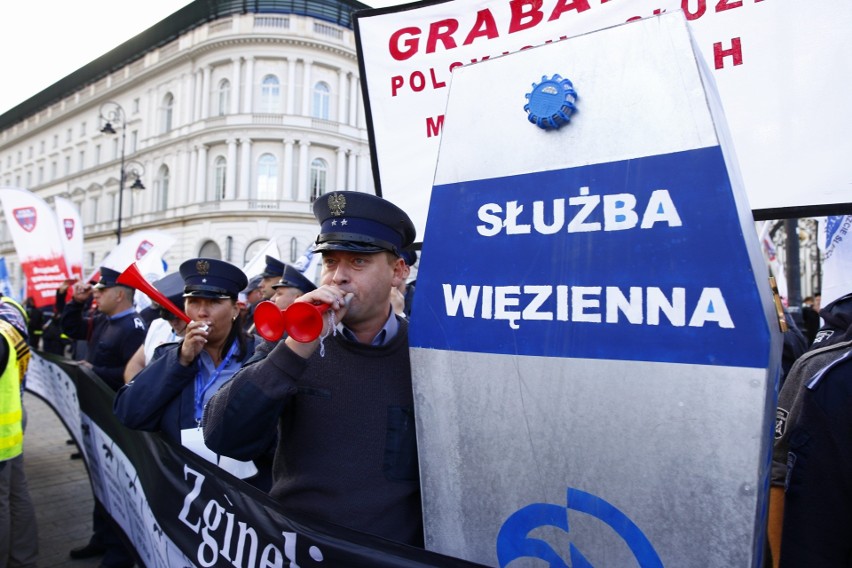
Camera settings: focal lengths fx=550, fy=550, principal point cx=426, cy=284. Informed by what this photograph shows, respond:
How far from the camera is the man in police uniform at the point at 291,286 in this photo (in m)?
3.96

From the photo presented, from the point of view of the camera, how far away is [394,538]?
4.70 ft

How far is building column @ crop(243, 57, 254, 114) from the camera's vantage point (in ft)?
94.3

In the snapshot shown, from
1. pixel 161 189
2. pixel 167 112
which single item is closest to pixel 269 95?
pixel 167 112

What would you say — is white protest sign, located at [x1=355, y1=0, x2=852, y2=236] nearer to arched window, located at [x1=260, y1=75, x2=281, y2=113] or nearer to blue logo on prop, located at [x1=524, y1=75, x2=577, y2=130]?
blue logo on prop, located at [x1=524, y1=75, x2=577, y2=130]

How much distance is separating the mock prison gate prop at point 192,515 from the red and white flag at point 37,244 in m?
4.79

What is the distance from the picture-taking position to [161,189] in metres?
31.9

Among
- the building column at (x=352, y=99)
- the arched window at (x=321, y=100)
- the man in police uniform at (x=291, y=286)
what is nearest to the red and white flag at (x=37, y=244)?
the man in police uniform at (x=291, y=286)

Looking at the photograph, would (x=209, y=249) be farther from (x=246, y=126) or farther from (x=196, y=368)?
(x=196, y=368)

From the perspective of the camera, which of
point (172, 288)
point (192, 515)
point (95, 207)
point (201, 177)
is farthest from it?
point (95, 207)

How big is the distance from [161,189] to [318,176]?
9.87m

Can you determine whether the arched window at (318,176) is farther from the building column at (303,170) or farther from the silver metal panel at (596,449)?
the silver metal panel at (596,449)

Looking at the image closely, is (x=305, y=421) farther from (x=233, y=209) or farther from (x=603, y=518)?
(x=233, y=209)

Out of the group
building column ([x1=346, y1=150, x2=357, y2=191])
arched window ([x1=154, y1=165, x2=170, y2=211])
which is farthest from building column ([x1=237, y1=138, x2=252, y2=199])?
arched window ([x1=154, y1=165, x2=170, y2=211])

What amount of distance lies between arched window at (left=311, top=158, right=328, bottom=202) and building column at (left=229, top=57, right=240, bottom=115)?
16.1ft
